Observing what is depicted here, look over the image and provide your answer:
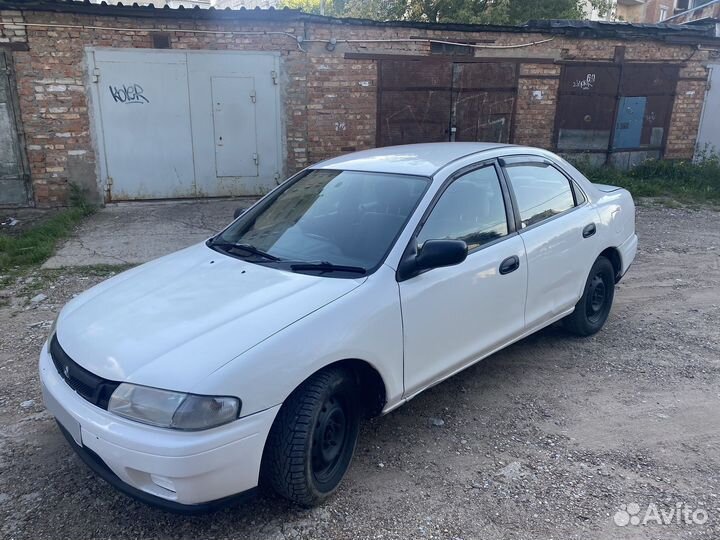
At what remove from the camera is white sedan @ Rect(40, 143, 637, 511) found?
237cm

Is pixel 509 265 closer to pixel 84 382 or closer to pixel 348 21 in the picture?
pixel 84 382

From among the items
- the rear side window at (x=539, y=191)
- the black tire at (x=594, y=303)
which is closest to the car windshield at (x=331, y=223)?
the rear side window at (x=539, y=191)

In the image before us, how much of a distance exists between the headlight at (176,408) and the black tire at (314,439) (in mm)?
310

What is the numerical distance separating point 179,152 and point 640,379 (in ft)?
26.1

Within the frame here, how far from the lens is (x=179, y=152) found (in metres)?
9.68

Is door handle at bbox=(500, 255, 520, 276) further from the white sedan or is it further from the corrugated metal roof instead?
the corrugated metal roof

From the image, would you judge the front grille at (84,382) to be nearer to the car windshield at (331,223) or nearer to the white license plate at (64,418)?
the white license plate at (64,418)

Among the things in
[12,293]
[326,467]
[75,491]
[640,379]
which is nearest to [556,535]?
[326,467]

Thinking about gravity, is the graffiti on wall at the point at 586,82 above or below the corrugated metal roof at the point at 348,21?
below

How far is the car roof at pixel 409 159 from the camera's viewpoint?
3.65 metres

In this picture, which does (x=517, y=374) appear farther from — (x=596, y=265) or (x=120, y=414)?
(x=120, y=414)

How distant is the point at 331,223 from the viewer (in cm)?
348

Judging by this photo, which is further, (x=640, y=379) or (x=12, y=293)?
(x=12, y=293)

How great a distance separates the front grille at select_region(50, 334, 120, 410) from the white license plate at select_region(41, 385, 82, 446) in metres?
0.11
